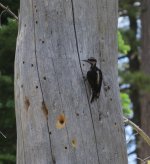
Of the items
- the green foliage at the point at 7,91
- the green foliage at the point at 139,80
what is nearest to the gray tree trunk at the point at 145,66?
the green foliage at the point at 139,80

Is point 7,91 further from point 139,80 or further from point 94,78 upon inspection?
point 139,80

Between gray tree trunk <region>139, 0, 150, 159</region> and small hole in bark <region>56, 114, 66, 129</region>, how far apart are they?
827 cm

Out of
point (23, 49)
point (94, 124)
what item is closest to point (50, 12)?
point (23, 49)

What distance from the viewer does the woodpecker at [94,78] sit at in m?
3.65

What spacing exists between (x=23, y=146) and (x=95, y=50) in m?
0.76

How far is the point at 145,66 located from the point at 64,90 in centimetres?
908

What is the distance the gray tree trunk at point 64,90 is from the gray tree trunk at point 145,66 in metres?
8.15

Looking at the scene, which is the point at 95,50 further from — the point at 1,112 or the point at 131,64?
the point at 131,64

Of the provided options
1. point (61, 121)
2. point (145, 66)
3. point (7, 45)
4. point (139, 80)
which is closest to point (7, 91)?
point (7, 45)

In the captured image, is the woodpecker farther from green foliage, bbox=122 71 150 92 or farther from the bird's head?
green foliage, bbox=122 71 150 92

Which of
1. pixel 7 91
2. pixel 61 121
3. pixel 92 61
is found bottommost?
pixel 7 91

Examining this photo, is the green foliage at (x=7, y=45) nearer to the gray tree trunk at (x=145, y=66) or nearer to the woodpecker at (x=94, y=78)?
the woodpecker at (x=94, y=78)

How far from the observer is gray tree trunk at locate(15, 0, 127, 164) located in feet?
12.0

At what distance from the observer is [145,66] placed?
1261cm
